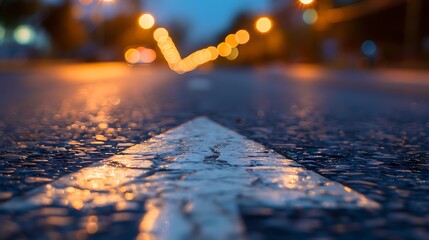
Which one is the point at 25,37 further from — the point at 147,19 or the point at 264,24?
the point at 264,24

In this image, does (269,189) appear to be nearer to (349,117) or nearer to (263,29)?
(349,117)

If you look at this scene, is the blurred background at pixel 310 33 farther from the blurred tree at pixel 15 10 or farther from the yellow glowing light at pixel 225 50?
the yellow glowing light at pixel 225 50

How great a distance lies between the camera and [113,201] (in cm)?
257

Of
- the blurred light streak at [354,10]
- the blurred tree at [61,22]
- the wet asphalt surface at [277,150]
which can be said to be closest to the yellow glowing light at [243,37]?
the blurred light streak at [354,10]

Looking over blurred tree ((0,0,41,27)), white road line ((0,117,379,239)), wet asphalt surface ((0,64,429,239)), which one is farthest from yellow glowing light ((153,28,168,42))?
white road line ((0,117,379,239))

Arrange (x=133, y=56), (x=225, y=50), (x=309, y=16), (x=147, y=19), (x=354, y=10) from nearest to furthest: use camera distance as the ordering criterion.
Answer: (x=147, y=19) → (x=354, y=10) → (x=133, y=56) → (x=309, y=16) → (x=225, y=50)

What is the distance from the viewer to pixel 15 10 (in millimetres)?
46188

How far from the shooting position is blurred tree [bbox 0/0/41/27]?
1789 inches

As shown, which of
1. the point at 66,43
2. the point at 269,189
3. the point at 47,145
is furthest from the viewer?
the point at 66,43

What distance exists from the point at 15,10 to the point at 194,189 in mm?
47053

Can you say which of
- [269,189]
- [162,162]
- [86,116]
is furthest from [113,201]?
[86,116]

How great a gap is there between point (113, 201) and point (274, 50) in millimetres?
78792

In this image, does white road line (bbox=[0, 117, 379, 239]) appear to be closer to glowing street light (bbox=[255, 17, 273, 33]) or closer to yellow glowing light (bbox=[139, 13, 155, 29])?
glowing street light (bbox=[255, 17, 273, 33])

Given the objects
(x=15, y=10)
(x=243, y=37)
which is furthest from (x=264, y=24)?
(x=243, y=37)
